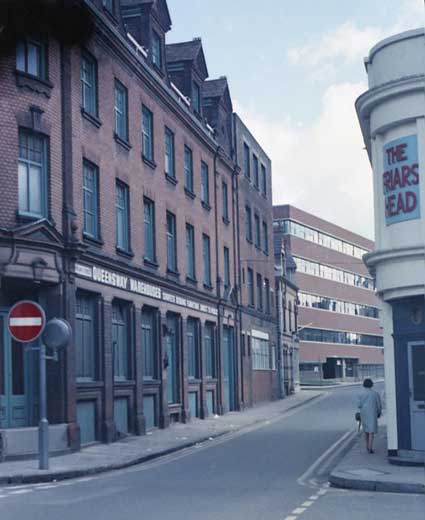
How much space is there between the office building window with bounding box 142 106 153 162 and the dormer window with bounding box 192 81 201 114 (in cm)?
686

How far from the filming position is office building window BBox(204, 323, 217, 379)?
36.8 metres

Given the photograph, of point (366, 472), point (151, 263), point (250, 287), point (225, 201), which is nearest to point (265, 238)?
point (250, 287)

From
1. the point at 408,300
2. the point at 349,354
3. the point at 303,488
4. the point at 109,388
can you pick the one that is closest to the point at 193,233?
the point at 109,388

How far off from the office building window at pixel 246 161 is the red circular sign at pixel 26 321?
27.6 metres

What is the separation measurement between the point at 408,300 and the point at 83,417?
880cm

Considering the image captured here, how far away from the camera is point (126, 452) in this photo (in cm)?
2147

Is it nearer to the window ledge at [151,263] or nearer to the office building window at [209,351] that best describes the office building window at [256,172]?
the office building window at [209,351]

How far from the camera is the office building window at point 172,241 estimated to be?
31.8 metres

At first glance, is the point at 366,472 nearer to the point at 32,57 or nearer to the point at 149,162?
the point at 32,57

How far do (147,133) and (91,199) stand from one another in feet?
19.7

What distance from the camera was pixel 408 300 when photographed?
Answer: 59.9ft

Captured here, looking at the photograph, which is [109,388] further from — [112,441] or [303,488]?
[303,488]

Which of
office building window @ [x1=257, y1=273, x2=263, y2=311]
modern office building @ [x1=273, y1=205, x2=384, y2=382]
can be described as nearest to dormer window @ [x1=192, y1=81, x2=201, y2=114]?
office building window @ [x1=257, y1=273, x2=263, y2=311]

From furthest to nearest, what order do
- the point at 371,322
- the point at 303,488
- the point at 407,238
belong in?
the point at 371,322 < the point at 407,238 < the point at 303,488
